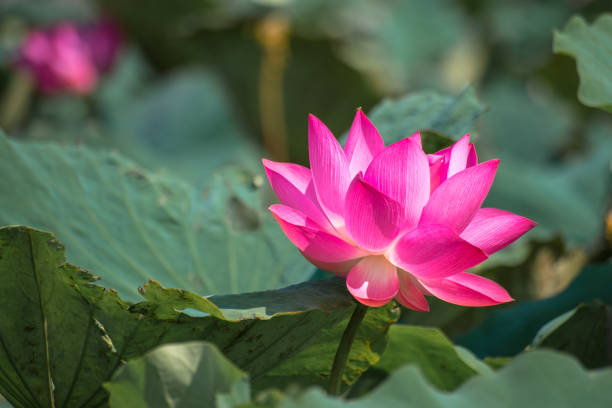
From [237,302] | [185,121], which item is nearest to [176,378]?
[237,302]

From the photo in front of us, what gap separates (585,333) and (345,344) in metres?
0.20

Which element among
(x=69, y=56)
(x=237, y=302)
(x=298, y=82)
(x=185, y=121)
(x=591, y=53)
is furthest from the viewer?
(x=185, y=121)

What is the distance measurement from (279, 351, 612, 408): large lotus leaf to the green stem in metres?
0.10

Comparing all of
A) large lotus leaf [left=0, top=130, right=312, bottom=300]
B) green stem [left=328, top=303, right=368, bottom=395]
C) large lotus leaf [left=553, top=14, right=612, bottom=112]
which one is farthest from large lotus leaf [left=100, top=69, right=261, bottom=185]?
green stem [left=328, top=303, right=368, bottom=395]

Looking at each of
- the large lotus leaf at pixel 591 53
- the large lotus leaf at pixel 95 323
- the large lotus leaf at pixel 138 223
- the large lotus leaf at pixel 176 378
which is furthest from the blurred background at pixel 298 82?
the large lotus leaf at pixel 176 378

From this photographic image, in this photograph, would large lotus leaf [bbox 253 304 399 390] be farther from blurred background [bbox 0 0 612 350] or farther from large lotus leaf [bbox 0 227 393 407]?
blurred background [bbox 0 0 612 350]

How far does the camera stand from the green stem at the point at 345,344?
1.49 ft

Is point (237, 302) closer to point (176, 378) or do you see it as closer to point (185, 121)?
point (176, 378)

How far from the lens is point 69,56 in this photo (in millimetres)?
2006

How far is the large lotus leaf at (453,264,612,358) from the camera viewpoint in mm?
648

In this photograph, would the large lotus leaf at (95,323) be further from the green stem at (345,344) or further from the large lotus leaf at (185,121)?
the large lotus leaf at (185,121)

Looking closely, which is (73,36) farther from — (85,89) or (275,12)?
(275,12)

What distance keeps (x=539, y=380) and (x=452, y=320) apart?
534mm

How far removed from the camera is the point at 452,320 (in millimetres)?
888
